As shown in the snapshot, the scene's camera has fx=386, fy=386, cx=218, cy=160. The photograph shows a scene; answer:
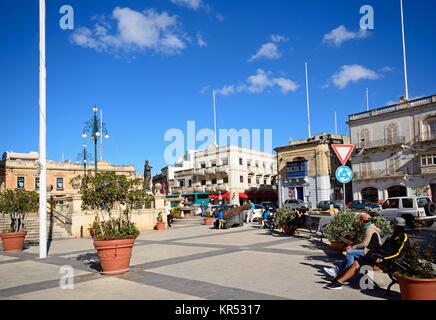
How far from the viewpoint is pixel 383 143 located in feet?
139

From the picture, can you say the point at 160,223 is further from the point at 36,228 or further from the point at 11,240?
the point at 11,240

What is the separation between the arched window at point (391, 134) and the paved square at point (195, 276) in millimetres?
33213

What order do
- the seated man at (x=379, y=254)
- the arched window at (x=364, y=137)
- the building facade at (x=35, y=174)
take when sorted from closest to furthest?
1. the seated man at (x=379, y=254)
2. the arched window at (x=364, y=137)
3. the building facade at (x=35, y=174)

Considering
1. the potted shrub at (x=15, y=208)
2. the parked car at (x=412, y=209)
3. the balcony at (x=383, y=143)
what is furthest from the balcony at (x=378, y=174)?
the potted shrub at (x=15, y=208)

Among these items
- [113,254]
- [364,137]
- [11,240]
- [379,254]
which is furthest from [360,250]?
[364,137]

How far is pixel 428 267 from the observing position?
17.6 ft

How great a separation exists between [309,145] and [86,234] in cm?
3555

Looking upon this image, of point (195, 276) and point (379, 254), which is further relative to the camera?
point (195, 276)

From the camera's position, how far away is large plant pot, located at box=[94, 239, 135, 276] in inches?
336

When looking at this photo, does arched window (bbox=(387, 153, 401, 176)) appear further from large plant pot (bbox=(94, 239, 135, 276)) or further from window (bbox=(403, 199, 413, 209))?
large plant pot (bbox=(94, 239, 135, 276))

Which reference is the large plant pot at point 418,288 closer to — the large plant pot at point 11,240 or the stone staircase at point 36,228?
the large plant pot at point 11,240

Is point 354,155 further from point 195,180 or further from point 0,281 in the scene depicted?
point 0,281

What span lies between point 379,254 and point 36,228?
19.1m

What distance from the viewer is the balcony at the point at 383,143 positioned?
40.9 meters
